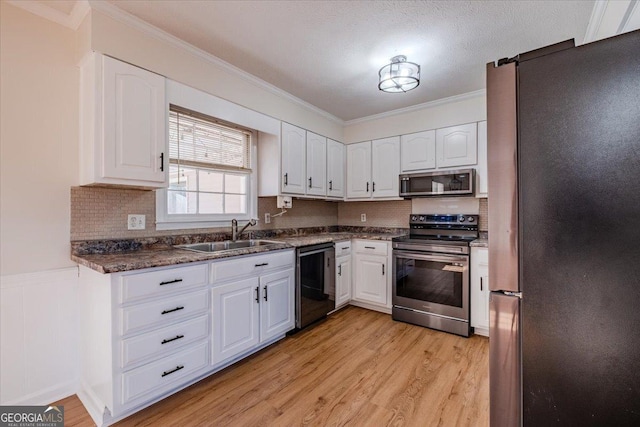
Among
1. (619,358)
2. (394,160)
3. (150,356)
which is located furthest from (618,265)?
(394,160)

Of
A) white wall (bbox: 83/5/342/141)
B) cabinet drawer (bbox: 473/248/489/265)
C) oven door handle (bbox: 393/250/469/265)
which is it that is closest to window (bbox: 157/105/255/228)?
white wall (bbox: 83/5/342/141)

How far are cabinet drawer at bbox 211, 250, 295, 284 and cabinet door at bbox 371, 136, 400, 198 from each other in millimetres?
1553

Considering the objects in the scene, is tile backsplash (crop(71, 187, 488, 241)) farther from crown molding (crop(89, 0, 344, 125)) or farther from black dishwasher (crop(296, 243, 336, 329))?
crown molding (crop(89, 0, 344, 125))

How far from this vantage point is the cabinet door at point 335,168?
3.72 metres

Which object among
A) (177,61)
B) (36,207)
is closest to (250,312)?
(36,207)

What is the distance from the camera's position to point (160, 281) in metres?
1.75

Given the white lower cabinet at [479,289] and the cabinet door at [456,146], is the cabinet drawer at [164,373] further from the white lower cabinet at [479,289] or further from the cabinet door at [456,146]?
the cabinet door at [456,146]

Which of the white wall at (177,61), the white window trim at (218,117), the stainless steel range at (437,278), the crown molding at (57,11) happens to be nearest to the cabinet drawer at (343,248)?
the stainless steel range at (437,278)

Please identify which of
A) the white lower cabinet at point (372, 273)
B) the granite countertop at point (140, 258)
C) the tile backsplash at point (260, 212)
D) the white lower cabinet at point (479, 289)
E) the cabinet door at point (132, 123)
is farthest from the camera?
the white lower cabinet at point (372, 273)

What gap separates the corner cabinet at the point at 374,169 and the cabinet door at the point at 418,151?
9 cm

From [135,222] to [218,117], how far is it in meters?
1.06

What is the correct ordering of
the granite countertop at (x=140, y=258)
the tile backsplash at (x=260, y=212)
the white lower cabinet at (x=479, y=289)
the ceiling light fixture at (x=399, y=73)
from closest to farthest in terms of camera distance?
the granite countertop at (x=140, y=258) < the tile backsplash at (x=260, y=212) < the ceiling light fixture at (x=399, y=73) < the white lower cabinet at (x=479, y=289)

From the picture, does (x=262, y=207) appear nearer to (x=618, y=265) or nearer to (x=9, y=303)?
(x=9, y=303)
